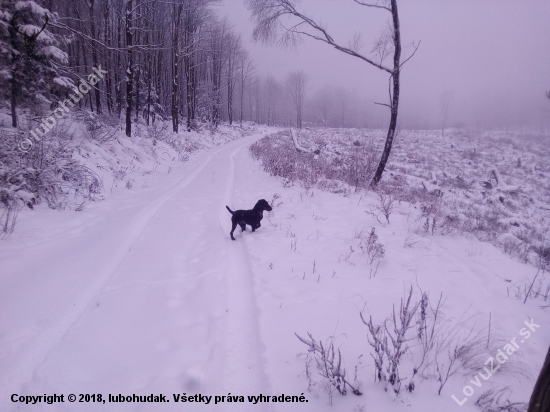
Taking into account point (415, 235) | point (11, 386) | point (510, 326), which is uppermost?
point (415, 235)

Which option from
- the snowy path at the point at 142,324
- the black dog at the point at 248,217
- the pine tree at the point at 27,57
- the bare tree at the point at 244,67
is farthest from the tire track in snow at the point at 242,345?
the bare tree at the point at 244,67

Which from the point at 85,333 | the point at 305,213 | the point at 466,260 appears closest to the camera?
the point at 85,333

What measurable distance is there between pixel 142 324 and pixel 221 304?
80 centimetres

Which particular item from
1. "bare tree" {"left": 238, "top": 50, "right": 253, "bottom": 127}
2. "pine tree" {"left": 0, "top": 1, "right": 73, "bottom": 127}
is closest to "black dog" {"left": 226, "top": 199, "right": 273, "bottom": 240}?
"pine tree" {"left": 0, "top": 1, "right": 73, "bottom": 127}

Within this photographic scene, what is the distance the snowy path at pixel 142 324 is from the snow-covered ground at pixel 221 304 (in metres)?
0.01

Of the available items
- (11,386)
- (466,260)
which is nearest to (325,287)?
(466,260)

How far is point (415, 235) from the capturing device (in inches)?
185

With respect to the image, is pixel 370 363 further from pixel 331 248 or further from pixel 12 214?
pixel 12 214

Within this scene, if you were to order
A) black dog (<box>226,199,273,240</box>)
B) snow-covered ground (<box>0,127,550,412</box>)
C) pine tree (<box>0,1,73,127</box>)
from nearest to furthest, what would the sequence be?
snow-covered ground (<box>0,127,550,412</box>), black dog (<box>226,199,273,240</box>), pine tree (<box>0,1,73,127</box>)

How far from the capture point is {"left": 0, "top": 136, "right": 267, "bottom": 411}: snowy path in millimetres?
1966

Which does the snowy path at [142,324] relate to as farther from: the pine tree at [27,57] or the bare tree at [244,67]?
A: the bare tree at [244,67]

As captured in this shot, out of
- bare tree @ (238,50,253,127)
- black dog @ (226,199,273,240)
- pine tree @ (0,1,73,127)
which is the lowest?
black dog @ (226,199,273,240)

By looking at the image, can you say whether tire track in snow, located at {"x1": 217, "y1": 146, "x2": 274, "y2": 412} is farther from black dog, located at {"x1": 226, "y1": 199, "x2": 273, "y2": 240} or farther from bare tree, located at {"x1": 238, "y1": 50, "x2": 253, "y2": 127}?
bare tree, located at {"x1": 238, "y1": 50, "x2": 253, "y2": 127}

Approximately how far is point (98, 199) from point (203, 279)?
15.7 feet
